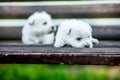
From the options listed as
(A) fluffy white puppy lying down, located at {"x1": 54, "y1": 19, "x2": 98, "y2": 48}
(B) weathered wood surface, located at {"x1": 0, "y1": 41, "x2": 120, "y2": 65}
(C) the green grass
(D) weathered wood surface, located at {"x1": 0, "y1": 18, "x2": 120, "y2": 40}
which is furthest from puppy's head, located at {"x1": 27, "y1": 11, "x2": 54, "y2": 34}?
(D) weathered wood surface, located at {"x1": 0, "y1": 18, "x2": 120, "y2": 40}

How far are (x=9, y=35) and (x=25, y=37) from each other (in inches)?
21.3

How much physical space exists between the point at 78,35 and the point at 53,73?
312 millimetres

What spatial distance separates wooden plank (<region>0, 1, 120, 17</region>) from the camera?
3.16 metres

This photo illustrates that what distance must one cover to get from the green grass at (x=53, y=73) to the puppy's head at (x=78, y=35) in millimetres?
163

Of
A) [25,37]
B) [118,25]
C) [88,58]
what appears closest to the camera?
[88,58]

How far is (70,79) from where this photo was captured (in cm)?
234

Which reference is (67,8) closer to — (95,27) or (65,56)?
(95,27)

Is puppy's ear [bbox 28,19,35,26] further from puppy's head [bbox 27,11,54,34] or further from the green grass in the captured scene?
the green grass

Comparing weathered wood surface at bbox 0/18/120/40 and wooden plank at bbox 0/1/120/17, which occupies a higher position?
wooden plank at bbox 0/1/120/17

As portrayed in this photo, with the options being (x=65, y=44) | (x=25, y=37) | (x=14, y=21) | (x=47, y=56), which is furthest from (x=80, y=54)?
(x=14, y=21)

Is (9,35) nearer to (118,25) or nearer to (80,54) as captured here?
(118,25)

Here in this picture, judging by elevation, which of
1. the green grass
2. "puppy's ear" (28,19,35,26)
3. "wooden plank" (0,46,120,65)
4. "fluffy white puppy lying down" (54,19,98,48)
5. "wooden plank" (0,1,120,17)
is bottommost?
the green grass

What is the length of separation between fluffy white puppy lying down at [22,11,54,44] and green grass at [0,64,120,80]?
358mm

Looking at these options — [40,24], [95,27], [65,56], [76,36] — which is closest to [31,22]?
[40,24]
